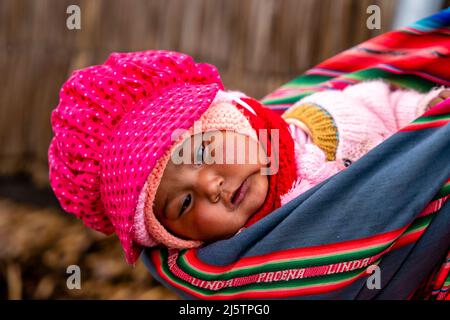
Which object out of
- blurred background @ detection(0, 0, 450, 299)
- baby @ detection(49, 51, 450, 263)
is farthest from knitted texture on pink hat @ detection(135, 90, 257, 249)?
blurred background @ detection(0, 0, 450, 299)

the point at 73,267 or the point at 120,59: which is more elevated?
the point at 120,59

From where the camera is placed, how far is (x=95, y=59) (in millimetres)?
2287

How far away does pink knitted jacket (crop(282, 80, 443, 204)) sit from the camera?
119 centimetres

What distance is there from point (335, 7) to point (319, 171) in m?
0.97

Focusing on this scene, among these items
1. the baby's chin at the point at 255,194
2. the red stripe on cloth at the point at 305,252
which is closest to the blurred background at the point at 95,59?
the baby's chin at the point at 255,194

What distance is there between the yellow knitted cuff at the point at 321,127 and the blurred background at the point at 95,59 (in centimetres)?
64

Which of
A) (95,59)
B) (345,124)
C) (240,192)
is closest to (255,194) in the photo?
(240,192)

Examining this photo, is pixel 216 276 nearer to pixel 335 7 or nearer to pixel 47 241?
pixel 335 7

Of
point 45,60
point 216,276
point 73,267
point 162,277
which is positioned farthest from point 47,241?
point 216,276

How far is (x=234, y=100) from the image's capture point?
3.96ft

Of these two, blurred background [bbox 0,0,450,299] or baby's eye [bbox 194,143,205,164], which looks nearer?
baby's eye [bbox 194,143,205,164]

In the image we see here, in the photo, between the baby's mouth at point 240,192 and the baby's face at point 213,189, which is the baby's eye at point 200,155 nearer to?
the baby's face at point 213,189

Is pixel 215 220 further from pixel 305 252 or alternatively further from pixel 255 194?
pixel 305 252

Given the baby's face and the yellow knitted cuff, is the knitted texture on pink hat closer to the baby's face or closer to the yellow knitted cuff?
the baby's face
